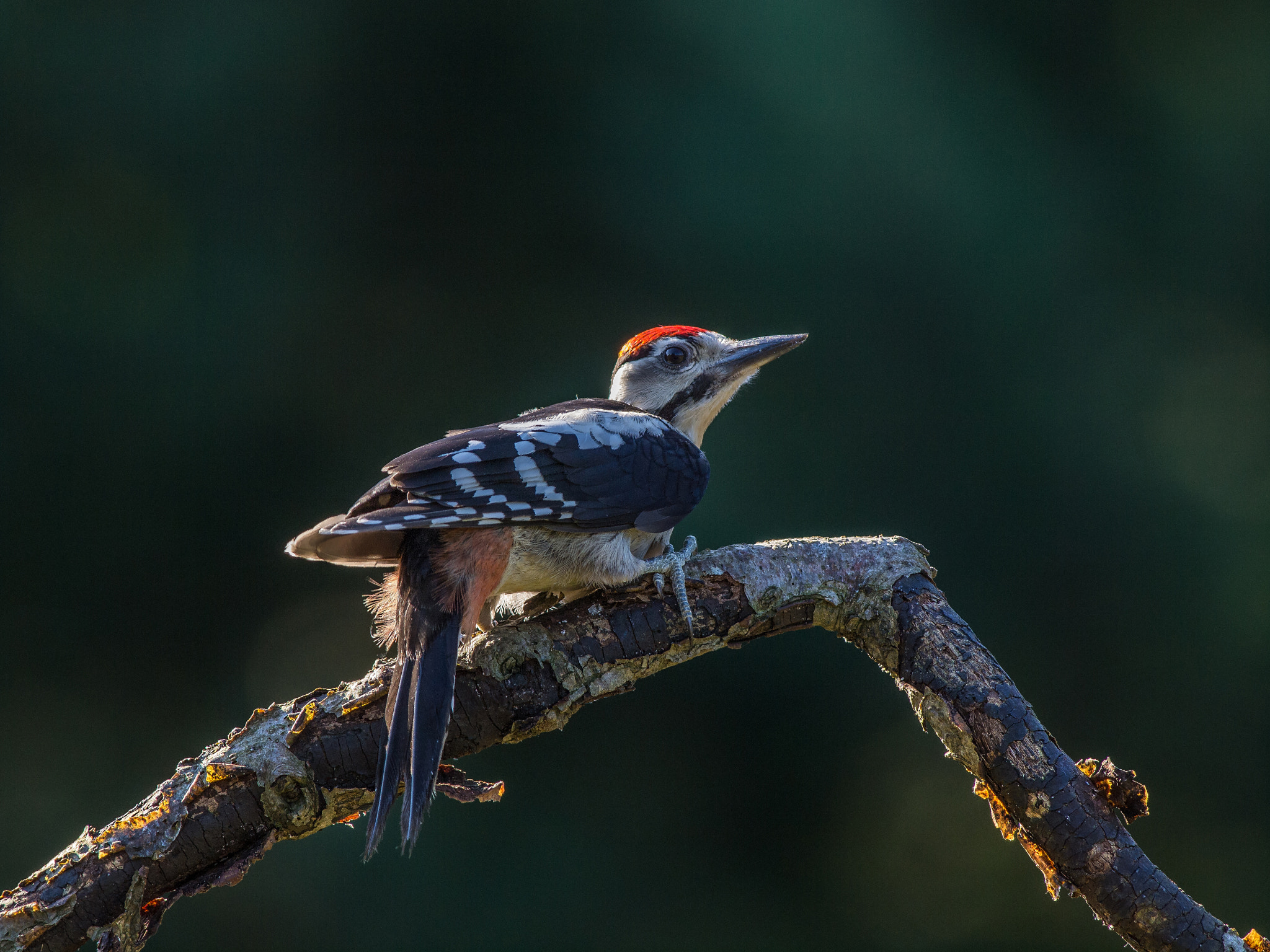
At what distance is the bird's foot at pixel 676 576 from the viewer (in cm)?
156

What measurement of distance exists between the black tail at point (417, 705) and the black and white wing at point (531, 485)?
0.12m

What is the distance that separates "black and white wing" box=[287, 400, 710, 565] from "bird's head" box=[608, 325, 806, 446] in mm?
316

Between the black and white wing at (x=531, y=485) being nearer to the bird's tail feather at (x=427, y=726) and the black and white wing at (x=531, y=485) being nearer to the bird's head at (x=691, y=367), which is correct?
the bird's tail feather at (x=427, y=726)

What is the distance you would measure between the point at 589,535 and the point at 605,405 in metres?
0.43

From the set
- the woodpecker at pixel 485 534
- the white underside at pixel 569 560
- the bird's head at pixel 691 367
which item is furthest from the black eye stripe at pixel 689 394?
the white underside at pixel 569 560

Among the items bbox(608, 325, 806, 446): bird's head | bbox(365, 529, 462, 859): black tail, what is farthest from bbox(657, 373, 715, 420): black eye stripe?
bbox(365, 529, 462, 859): black tail

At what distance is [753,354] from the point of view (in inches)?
84.6

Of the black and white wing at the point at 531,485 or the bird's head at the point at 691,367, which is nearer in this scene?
the black and white wing at the point at 531,485

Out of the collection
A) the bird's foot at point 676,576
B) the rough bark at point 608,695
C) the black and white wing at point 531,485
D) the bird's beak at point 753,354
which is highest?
the bird's beak at point 753,354

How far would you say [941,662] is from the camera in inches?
58.9

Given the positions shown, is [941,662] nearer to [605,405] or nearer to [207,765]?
[605,405]

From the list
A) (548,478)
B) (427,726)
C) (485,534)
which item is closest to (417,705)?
(427,726)

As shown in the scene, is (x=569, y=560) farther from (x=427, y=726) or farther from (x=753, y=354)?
(x=753, y=354)

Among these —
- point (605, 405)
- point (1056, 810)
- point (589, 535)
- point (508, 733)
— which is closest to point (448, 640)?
point (508, 733)
